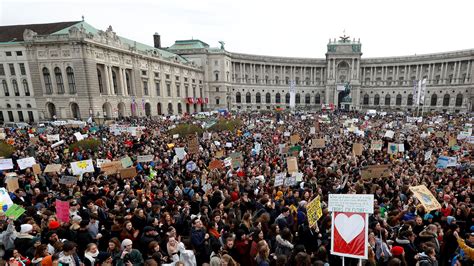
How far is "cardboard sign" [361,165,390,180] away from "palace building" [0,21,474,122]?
29.3m

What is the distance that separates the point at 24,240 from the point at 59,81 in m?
46.0

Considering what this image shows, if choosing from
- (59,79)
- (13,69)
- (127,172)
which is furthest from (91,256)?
(13,69)

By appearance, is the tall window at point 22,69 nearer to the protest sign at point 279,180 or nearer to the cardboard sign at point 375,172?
the protest sign at point 279,180

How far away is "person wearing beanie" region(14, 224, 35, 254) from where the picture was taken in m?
5.52

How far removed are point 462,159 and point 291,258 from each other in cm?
1456

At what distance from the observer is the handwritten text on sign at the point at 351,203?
199 inches

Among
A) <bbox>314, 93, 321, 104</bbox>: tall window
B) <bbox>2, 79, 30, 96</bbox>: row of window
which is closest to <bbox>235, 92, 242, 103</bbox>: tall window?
<bbox>314, 93, 321, 104</bbox>: tall window

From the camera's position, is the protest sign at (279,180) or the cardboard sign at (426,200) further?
the protest sign at (279,180)

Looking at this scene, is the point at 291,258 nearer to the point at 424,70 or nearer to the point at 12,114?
the point at 12,114

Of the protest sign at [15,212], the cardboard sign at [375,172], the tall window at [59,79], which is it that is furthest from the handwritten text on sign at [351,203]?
the tall window at [59,79]

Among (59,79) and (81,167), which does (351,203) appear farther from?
(59,79)

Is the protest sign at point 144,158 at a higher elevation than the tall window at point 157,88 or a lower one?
lower

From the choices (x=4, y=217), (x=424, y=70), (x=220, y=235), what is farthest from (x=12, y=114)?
(x=424, y=70)

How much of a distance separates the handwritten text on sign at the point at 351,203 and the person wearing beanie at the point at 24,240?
20.3ft
